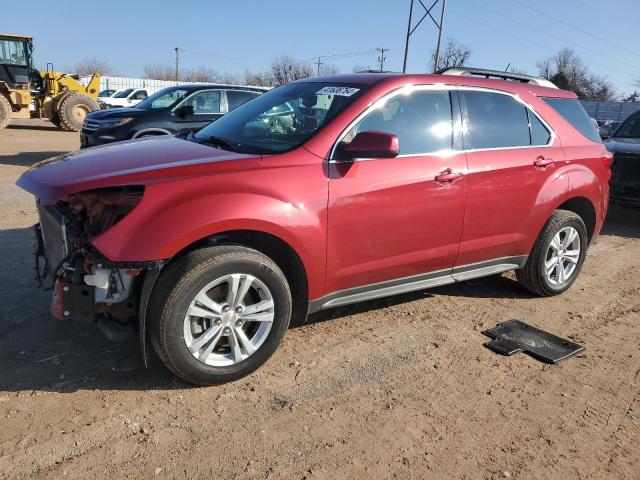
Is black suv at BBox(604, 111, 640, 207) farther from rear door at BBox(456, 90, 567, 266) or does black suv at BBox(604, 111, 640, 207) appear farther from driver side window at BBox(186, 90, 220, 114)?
driver side window at BBox(186, 90, 220, 114)

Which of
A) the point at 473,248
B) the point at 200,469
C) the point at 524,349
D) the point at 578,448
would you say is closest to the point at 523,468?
the point at 578,448

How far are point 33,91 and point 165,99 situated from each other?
1217 cm

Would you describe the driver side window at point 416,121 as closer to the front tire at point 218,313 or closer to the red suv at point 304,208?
the red suv at point 304,208

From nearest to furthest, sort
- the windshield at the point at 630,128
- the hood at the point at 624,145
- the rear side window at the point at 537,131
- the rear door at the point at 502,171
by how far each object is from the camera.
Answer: the rear door at the point at 502,171 < the rear side window at the point at 537,131 < the hood at the point at 624,145 < the windshield at the point at 630,128

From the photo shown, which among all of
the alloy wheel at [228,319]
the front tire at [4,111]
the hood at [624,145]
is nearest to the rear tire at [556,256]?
the alloy wheel at [228,319]

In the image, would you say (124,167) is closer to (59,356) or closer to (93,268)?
(93,268)

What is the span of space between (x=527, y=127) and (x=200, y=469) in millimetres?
3651

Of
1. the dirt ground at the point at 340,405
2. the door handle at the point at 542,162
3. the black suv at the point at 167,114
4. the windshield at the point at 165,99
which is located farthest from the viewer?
the windshield at the point at 165,99

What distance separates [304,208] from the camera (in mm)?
3129

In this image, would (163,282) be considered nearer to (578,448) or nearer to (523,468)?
(523,468)

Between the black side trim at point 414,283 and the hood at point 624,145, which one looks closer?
the black side trim at point 414,283

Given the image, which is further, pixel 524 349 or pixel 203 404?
pixel 524 349

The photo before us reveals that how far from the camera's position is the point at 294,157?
3.19 metres

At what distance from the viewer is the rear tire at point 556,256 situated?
4508mm
